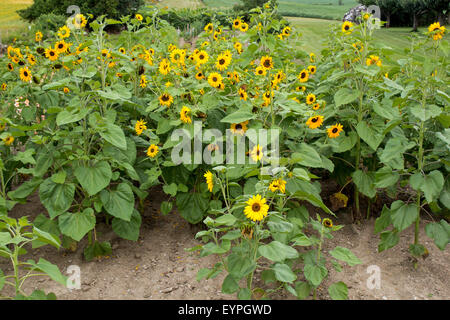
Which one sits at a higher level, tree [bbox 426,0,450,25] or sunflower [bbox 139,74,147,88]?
tree [bbox 426,0,450,25]

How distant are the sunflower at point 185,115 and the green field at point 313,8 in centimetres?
1460

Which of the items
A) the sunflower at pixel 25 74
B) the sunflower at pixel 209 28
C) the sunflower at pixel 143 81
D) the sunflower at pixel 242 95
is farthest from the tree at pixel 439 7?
the sunflower at pixel 25 74

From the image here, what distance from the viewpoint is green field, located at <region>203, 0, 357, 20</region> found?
17.7m

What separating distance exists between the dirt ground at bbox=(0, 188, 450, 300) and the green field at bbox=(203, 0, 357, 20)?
47.9ft

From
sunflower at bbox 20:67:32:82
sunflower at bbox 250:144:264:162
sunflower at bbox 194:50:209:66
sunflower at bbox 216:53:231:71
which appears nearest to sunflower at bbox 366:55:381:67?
sunflower at bbox 216:53:231:71

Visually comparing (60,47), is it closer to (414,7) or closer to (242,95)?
(242,95)

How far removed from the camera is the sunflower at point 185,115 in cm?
306

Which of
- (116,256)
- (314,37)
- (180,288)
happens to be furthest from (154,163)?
(314,37)

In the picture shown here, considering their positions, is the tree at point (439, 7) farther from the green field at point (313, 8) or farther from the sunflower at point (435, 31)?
the sunflower at point (435, 31)

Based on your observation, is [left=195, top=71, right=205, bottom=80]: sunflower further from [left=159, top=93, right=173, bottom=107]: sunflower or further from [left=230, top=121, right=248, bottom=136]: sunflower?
[left=230, top=121, right=248, bottom=136]: sunflower

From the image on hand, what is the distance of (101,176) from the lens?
2951 mm

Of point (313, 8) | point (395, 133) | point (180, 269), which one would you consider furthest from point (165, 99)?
point (313, 8)

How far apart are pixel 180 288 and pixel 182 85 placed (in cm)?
155
